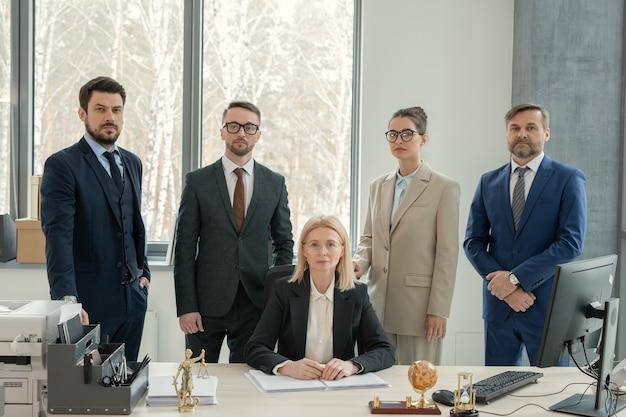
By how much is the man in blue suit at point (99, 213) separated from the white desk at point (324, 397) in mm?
638

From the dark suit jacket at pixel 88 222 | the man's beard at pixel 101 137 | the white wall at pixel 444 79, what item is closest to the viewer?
the dark suit jacket at pixel 88 222

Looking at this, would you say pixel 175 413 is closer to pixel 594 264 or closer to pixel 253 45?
pixel 594 264

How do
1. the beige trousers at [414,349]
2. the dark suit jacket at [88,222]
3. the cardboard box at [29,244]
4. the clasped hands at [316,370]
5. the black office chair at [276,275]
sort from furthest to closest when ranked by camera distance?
the cardboard box at [29,244]
the beige trousers at [414,349]
the dark suit jacket at [88,222]
the black office chair at [276,275]
the clasped hands at [316,370]

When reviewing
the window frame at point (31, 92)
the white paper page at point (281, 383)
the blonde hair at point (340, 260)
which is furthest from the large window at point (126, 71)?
the white paper page at point (281, 383)

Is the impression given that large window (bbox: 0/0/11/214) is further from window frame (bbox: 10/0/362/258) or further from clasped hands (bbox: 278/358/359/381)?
clasped hands (bbox: 278/358/359/381)

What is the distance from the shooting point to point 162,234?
17.2 feet

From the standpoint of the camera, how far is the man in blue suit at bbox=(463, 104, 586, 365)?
3520 millimetres

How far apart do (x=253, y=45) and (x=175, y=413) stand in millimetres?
3337

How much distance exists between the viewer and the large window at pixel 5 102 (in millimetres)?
5070

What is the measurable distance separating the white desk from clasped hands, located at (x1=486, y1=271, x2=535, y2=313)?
645 millimetres

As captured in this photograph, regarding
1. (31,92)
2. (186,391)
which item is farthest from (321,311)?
(31,92)

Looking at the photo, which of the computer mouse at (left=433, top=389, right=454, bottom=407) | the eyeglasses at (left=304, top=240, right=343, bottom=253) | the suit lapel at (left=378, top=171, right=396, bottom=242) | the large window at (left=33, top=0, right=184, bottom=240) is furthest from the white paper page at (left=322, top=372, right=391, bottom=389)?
the large window at (left=33, top=0, right=184, bottom=240)

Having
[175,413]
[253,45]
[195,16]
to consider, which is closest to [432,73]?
[253,45]

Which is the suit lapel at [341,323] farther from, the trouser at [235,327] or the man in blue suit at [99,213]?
the man in blue suit at [99,213]
